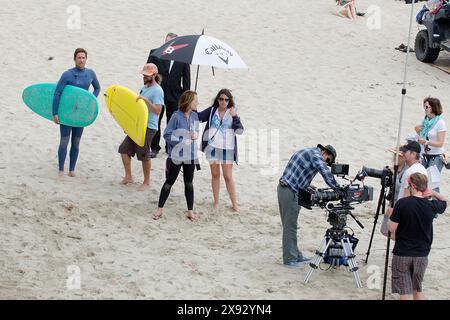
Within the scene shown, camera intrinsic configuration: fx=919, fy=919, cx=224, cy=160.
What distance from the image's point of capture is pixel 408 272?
815cm

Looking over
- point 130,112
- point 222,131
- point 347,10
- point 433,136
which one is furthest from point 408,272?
point 347,10

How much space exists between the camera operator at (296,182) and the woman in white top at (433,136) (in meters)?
1.76

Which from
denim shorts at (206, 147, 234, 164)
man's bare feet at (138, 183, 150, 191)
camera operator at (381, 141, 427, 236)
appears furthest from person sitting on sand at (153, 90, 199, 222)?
camera operator at (381, 141, 427, 236)

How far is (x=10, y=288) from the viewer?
816 centimetres

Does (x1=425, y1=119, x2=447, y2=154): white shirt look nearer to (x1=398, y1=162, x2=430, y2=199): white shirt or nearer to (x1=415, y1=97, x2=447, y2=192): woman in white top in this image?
(x1=415, y1=97, x2=447, y2=192): woman in white top

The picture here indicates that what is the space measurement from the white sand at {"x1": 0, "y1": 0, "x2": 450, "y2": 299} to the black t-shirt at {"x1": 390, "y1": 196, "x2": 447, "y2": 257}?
0.73m

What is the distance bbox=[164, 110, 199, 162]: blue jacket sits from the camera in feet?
32.8

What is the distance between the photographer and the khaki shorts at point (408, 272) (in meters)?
8.09

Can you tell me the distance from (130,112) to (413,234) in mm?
4157

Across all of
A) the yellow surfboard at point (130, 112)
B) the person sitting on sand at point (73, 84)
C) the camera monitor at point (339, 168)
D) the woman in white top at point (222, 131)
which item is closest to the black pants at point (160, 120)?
the yellow surfboard at point (130, 112)

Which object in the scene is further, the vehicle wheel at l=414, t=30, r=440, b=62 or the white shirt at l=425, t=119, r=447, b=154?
the vehicle wheel at l=414, t=30, r=440, b=62

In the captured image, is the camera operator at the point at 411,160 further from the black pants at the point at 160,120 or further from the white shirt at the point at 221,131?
the black pants at the point at 160,120
